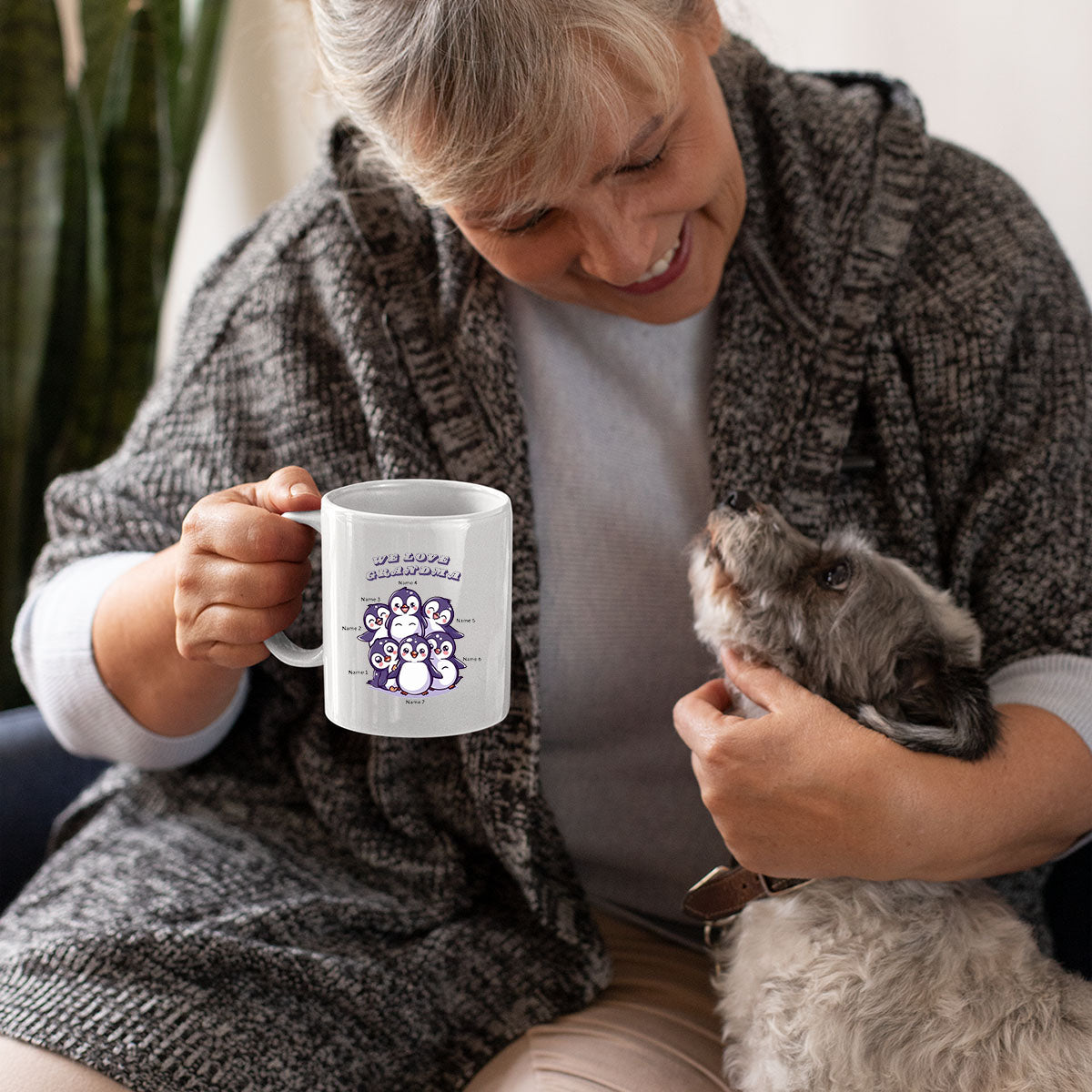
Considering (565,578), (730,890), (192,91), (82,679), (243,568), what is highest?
(192,91)

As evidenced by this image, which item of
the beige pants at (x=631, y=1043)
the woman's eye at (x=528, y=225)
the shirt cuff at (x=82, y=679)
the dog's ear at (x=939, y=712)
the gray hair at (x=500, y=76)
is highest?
the gray hair at (x=500, y=76)

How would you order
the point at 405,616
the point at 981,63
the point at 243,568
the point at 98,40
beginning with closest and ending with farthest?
the point at 405,616 < the point at 243,568 < the point at 981,63 < the point at 98,40

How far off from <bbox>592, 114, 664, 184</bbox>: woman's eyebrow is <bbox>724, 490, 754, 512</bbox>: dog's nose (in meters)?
0.34

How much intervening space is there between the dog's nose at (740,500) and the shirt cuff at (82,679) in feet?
1.87

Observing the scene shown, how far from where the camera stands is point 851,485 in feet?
3.82

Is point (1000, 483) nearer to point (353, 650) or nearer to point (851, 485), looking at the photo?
point (851, 485)

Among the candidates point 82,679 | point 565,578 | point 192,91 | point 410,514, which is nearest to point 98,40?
point 192,91

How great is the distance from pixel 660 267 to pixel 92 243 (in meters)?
1.27

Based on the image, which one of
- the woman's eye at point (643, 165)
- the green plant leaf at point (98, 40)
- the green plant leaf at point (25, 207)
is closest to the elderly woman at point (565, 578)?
the woman's eye at point (643, 165)

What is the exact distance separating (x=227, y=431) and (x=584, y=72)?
0.54 meters

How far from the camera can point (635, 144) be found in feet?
2.97

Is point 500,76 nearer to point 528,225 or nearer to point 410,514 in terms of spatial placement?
point 528,225

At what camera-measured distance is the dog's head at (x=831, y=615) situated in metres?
1.04

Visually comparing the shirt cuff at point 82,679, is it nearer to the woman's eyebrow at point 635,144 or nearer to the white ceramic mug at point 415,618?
the white ceramic mug at point 415,618
